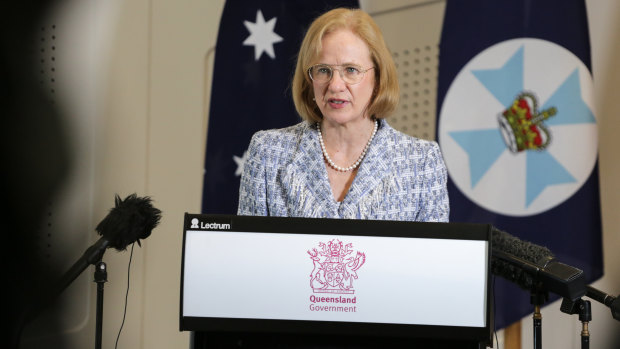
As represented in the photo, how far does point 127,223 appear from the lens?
1797 millimetres

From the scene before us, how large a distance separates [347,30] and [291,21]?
4.72 ft

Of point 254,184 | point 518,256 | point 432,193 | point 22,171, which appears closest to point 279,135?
point 254,184

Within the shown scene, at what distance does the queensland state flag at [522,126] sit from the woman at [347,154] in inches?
40.3

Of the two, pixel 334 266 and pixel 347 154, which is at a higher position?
pixel 347 154

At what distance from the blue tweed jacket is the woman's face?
100 mm

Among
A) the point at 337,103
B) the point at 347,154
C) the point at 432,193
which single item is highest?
the point at 337,103

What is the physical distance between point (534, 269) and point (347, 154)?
62cm

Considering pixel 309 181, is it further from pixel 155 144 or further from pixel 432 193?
pixel 155 144

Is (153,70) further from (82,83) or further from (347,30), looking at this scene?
(347,30)

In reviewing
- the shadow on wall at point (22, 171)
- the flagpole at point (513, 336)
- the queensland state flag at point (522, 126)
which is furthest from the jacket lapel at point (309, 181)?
the flagpole at point (513, 336)

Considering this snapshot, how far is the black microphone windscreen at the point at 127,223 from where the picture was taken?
1790 millimetres

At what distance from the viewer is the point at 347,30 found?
196cm

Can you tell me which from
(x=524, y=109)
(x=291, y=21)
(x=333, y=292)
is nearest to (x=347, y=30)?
(x=333, y=292)

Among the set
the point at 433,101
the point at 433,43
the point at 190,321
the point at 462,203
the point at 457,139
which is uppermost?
the point at 433,43
